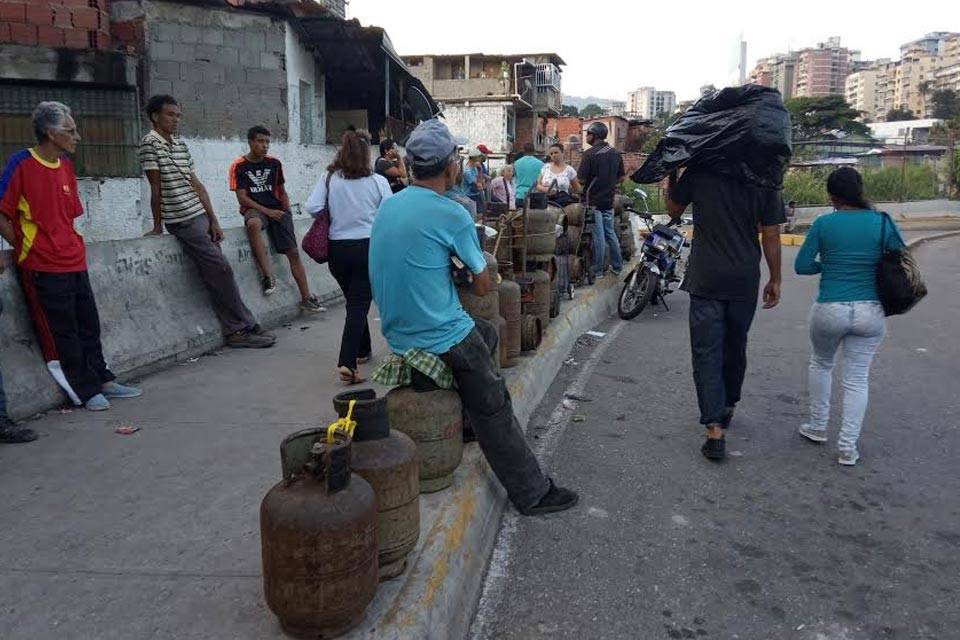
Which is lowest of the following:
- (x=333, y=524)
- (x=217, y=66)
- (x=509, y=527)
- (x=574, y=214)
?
(x=509, y=527)

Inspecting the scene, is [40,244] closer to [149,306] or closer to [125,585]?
[149,306]

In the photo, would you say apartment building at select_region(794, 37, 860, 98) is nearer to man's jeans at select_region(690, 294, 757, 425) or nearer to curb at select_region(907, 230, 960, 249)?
curb at select_region(907, 230, 960, 249)

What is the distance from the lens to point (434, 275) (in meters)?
3.50

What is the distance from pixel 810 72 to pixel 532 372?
206051mm

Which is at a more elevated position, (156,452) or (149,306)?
(149,306)

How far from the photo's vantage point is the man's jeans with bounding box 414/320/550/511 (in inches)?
142

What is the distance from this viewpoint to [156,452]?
432 centimetres

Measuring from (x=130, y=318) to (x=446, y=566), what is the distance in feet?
13.2

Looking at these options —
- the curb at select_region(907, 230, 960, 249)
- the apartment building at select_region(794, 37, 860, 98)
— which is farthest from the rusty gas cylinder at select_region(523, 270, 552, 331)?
the apartment building at select_region(794, 37, 860, 98)

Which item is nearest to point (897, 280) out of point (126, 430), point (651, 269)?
point (126, 430)

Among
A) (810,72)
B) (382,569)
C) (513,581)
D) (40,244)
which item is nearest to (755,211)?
(513,581)

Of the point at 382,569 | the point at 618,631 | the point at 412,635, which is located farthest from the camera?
the point at 618,631

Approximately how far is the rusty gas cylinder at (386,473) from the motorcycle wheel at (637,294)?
23.1 ft

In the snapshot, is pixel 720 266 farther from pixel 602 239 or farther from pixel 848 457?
pixel 602 239
